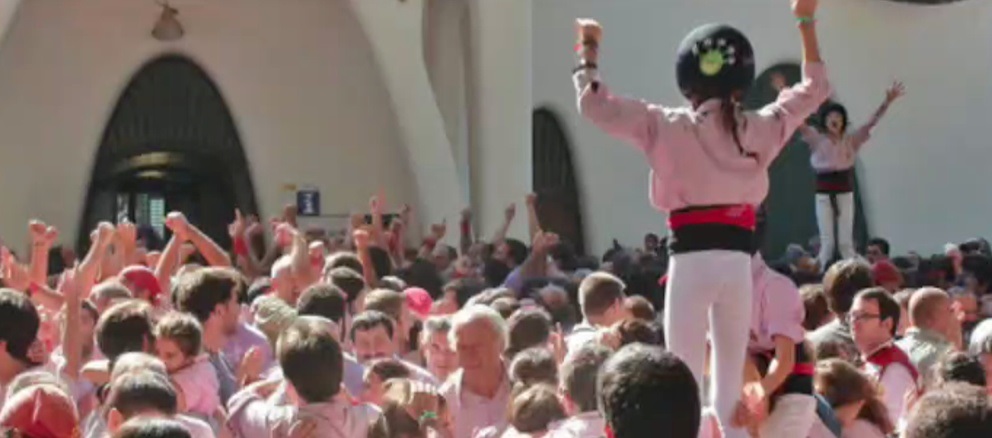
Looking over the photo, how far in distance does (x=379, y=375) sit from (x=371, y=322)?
17.9 inches

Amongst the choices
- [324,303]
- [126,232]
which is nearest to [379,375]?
[324,303]

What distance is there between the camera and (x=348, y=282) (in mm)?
7484

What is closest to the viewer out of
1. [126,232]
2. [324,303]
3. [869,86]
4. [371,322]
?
[371,322]

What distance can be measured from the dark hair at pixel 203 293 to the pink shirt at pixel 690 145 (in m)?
1.80

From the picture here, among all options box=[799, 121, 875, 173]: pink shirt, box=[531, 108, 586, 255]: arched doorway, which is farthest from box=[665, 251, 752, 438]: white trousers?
box=[531, 108, 586, 255]: arched doorway

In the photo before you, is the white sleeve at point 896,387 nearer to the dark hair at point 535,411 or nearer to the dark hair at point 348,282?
the dark hair at point 535,411

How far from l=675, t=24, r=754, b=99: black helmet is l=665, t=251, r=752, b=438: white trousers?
0.53m

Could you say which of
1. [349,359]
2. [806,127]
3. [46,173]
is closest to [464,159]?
[46,173]

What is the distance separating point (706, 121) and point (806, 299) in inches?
105

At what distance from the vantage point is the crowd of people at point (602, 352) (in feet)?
14.5

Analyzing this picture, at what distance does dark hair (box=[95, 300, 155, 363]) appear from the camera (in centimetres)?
549

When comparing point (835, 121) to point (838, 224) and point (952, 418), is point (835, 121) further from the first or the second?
point (952, 418)

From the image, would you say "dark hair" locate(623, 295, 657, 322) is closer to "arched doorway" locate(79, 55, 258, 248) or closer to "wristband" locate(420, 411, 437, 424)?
"wristband" locate(420, 411, 437, 424)

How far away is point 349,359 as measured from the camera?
599 centimetres
